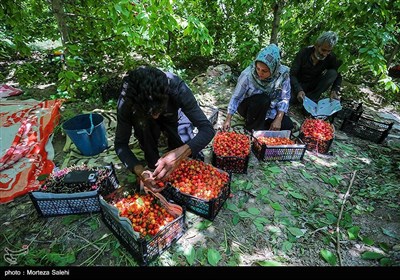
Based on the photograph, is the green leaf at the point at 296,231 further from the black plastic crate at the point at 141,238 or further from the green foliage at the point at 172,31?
the green foliage at the point at 172,31

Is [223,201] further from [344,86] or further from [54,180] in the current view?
[344,86]

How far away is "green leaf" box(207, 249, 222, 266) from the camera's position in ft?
6.51

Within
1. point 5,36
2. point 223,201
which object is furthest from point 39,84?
point 223,201

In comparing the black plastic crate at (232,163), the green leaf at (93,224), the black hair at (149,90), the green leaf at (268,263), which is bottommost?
the green leaf at (93,224)

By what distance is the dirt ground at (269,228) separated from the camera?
2037mm

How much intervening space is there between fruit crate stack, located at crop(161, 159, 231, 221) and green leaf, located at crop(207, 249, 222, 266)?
0.33m

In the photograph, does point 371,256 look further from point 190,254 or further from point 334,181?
point 190,254

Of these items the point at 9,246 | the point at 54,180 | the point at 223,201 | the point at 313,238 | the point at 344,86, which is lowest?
the point at 9,246

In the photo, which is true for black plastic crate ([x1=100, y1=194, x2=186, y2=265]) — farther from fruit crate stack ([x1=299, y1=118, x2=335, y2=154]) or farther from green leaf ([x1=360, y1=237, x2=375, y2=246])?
fruit crate stack ([x1=299, y1=118, x2=335, y2=154])

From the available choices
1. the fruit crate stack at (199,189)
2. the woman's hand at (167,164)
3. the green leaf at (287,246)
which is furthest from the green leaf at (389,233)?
the woman's hand at (167,164)

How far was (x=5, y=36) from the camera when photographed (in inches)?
134

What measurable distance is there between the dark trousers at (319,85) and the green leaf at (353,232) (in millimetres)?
2495

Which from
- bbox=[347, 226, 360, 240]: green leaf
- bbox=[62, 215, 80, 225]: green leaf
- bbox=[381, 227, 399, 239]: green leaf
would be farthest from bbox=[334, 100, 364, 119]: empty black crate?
bbox=[62, 215, 80, 225]: green leaf

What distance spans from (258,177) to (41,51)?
798cm
